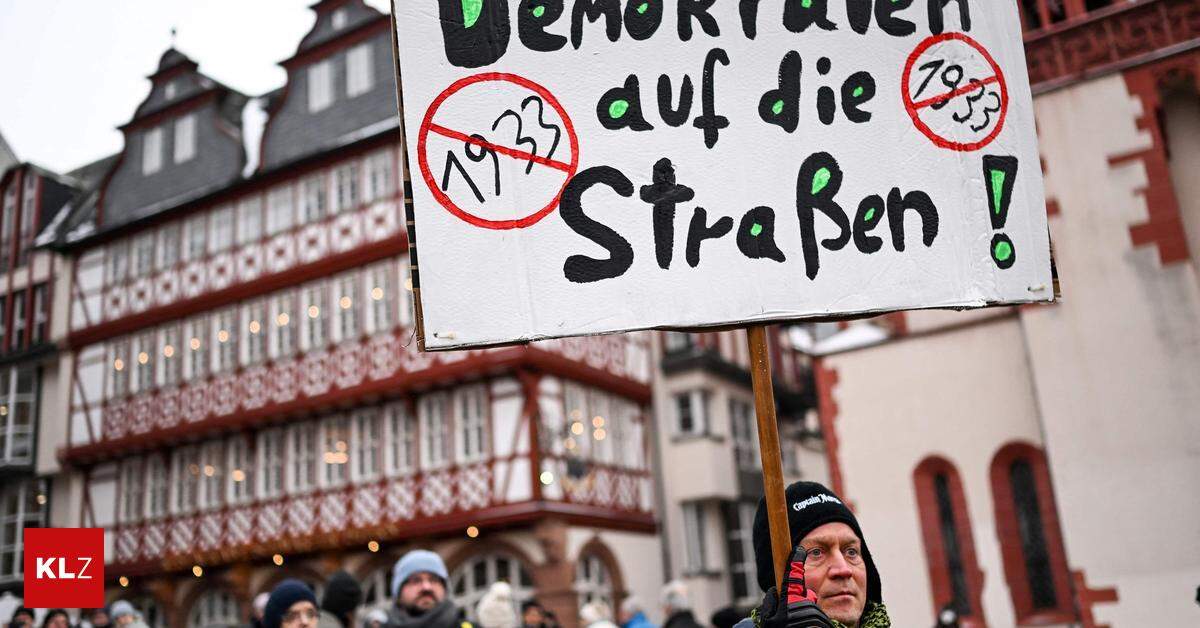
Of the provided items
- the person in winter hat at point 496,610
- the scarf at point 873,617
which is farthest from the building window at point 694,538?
the scarf at point 873,617

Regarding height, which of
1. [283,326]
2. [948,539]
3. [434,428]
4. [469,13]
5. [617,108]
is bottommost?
[948,539]

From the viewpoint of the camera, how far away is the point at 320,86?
25.0m

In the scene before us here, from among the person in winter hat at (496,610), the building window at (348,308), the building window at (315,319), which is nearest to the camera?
the person in winter hat at (496,610)

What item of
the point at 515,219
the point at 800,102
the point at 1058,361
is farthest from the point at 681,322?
the point at 1058,361

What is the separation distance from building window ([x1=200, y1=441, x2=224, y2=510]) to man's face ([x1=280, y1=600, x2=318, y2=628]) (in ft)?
66.2

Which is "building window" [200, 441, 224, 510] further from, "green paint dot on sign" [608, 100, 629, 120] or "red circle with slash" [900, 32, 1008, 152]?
"red circle with slash" [900, 32, 1008, 152]

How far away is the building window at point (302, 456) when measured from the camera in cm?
2319

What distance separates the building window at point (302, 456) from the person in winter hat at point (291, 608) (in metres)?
18.3

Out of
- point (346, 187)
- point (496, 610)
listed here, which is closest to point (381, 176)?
point (346, 187)

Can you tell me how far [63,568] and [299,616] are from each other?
55.3 inches

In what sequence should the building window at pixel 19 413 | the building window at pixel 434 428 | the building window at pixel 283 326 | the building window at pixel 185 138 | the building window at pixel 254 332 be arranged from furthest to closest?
1. the building window at pixel 19 413
2. the building window at pixel 185 138
3. the building window at pixel 254 332
4. the building window at pixel 283 326
5. the building window at pixel 434 428

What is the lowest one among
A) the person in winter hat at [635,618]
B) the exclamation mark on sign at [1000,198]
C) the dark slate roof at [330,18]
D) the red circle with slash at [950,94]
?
the person in winter hat at [635,618]

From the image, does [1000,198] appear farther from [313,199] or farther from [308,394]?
[313,199]

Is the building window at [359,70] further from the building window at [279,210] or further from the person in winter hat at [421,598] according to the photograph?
the person in winter hat at [421,598]
